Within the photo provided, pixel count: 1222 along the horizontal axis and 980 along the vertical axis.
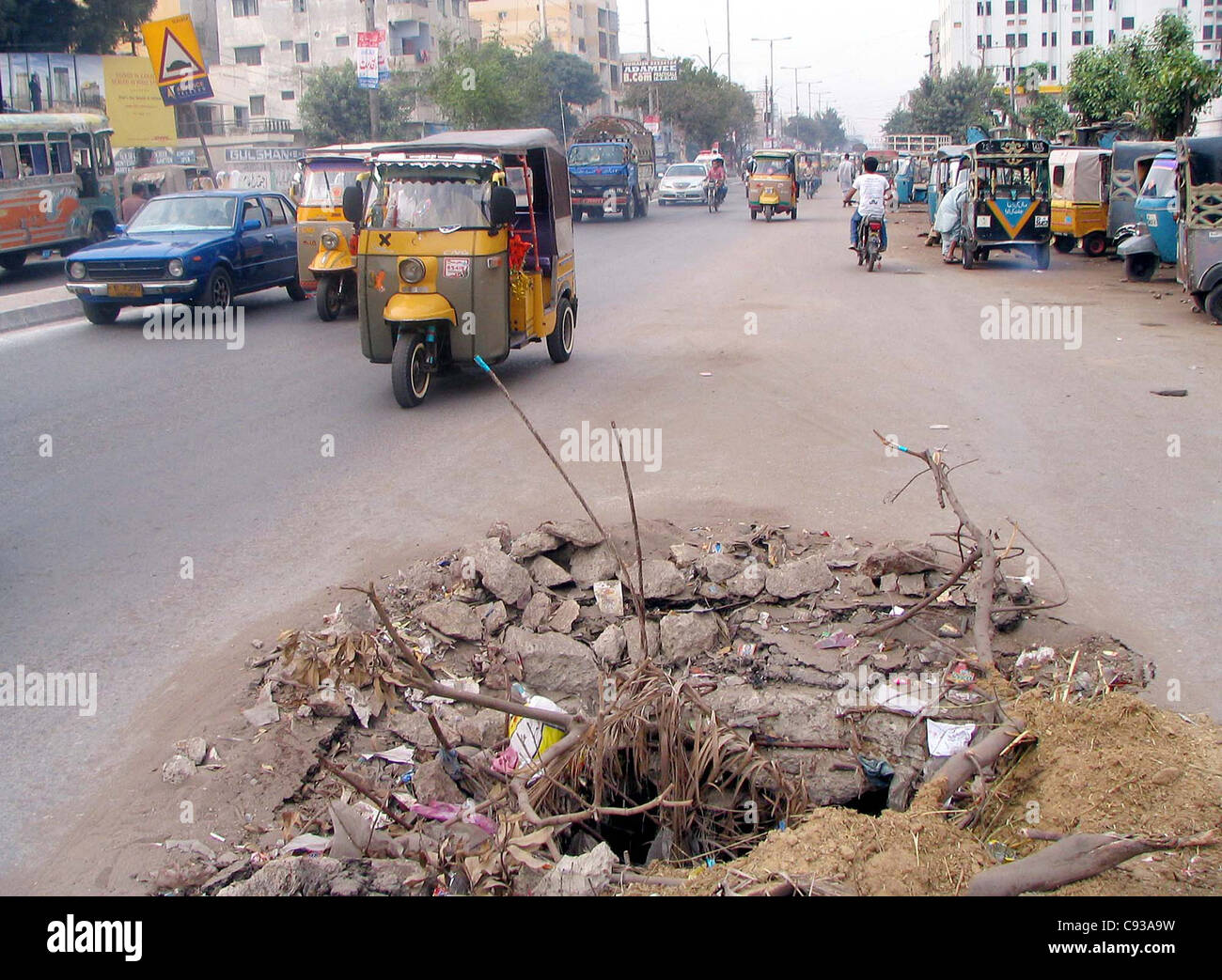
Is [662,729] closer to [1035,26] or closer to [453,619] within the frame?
[453,619]

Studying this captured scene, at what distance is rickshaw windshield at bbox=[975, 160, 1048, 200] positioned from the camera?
64.6 feet

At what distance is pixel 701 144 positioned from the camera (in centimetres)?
8319

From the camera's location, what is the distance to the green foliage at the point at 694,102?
242ft

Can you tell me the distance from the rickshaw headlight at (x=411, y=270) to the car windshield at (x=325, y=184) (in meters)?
6.15

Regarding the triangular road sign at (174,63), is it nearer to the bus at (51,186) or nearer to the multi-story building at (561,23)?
the bus at (51,186)

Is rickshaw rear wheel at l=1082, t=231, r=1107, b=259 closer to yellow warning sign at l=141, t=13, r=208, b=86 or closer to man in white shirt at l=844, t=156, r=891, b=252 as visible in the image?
man in white shirt at l=844, t=156, r=891, b=252

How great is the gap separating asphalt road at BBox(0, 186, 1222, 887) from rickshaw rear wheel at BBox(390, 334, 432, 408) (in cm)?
31

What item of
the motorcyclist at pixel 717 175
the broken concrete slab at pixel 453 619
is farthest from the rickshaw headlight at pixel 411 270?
the motorcyclist at pixel 717 175

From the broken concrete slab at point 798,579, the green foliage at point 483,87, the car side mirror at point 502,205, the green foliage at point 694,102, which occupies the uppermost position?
the green foliage at point 694,102

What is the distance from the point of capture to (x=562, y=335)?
1150 centimetres

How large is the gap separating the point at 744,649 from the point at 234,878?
7.66 feet

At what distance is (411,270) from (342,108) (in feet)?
139

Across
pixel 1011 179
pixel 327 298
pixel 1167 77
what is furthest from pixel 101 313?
pixel 1167 77

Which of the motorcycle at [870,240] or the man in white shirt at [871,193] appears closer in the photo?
the man in white shirt at [871,193]
